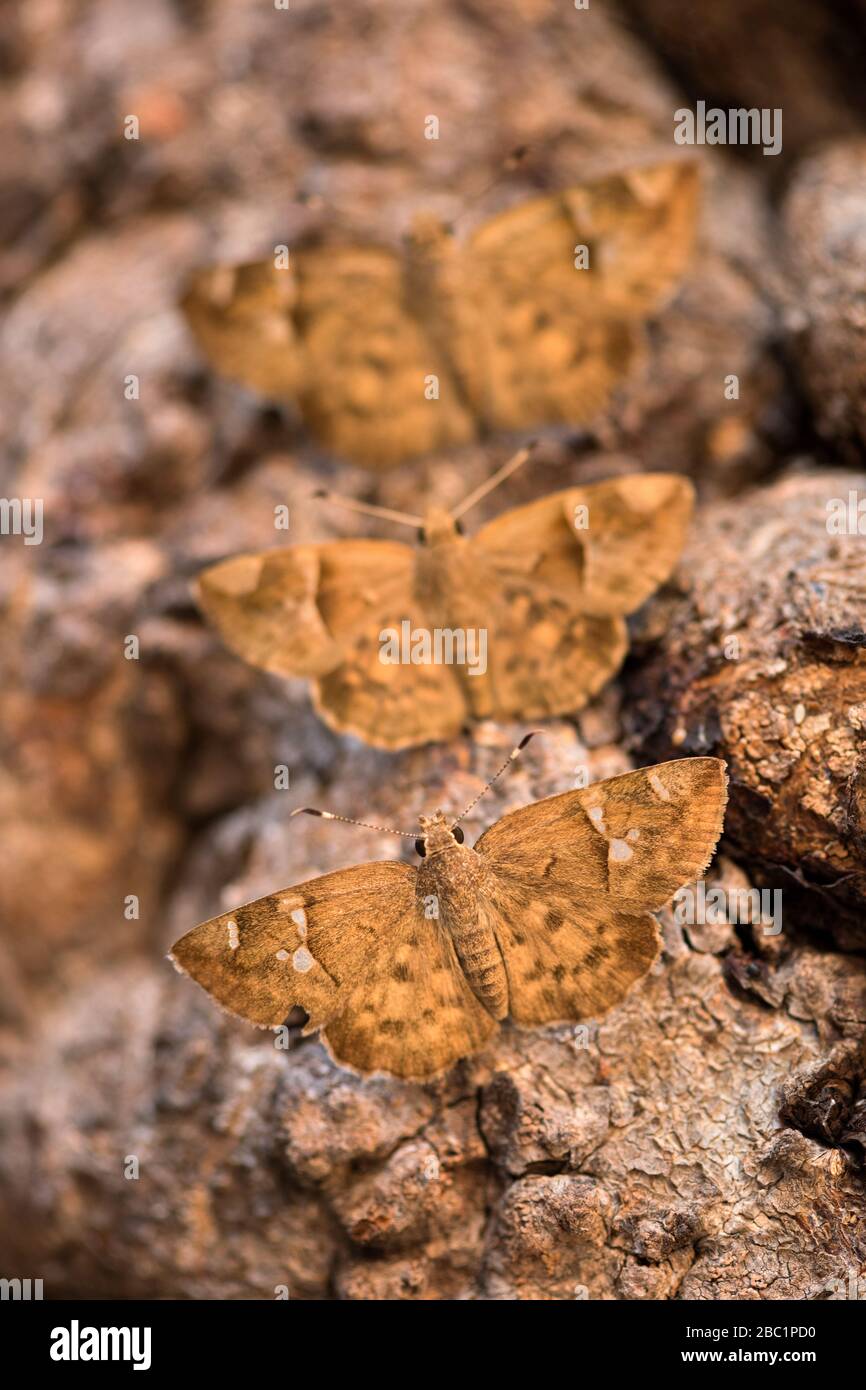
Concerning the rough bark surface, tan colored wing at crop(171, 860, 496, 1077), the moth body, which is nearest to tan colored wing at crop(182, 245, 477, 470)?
the rough bark surface

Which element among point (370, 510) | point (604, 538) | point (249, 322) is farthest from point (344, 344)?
point (604, 538)

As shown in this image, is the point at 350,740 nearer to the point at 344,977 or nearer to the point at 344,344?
the point at 344,977

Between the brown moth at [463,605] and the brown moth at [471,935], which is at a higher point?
the brown moth at [463,605]

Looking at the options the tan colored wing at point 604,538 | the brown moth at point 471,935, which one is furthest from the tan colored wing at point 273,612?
the brown moth at point 471,935

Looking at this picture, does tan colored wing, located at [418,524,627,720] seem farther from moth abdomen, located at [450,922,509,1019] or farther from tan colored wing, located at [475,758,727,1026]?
moth abdomen, located at [450,922,509,1019]

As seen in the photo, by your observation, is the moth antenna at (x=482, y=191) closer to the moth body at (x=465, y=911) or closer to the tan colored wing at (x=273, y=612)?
the tan colored wing at (x=273, y=612)
